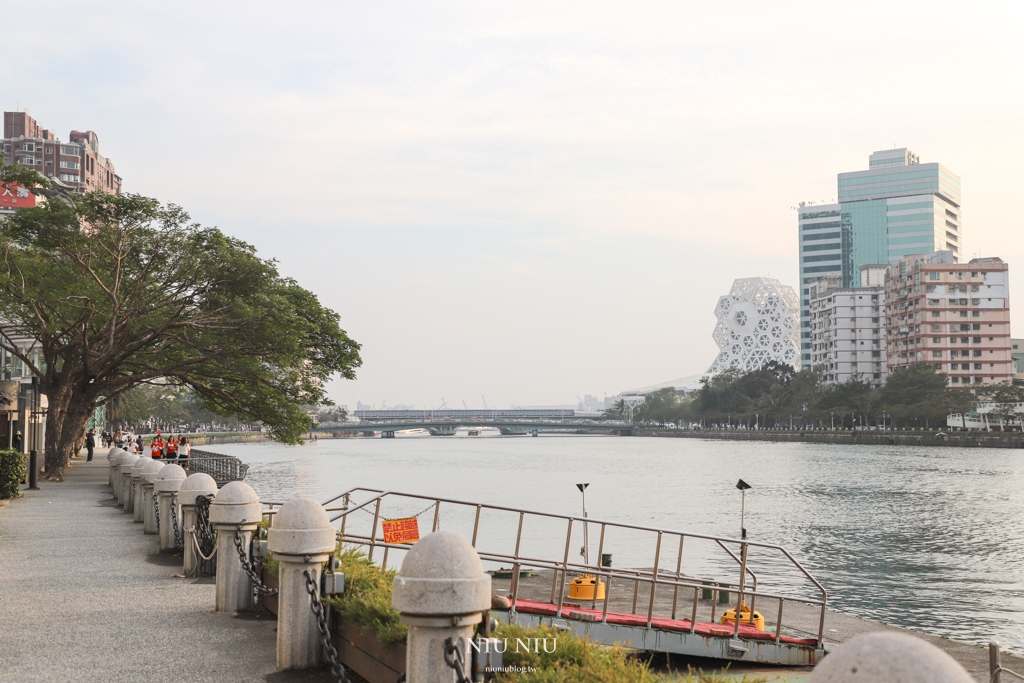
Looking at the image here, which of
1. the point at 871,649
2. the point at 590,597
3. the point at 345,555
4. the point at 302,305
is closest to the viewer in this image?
the point at 871,649

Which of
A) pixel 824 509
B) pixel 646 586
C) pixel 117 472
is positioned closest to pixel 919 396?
pixel 824 509

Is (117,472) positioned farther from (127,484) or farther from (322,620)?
(322,620)

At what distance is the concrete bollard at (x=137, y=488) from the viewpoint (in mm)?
21031

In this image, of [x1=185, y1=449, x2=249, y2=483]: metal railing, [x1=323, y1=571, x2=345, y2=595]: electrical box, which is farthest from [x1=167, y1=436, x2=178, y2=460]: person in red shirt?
[x1=323, y1=571, x2=345, y2=595]: electrical box

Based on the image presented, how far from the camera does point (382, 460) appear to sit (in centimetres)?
10981

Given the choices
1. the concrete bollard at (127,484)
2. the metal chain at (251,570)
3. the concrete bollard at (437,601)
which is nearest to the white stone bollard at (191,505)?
the metal chain at (251,570)

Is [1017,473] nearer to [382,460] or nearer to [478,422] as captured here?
[382,460]

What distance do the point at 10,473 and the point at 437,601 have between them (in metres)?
25.1

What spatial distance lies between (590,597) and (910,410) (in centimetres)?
11806

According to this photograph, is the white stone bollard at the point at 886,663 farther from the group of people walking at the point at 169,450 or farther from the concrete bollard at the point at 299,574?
the group of people walking at the point at 169,450

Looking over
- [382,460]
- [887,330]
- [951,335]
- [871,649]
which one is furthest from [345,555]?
[887,330]

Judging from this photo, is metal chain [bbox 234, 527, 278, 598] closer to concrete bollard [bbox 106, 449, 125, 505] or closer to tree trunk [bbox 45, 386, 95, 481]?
concrete bollard [bbox 106, 449, 125, 505]

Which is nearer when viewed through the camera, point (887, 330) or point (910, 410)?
point (910, 410)

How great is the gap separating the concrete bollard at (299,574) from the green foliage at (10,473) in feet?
71.2
